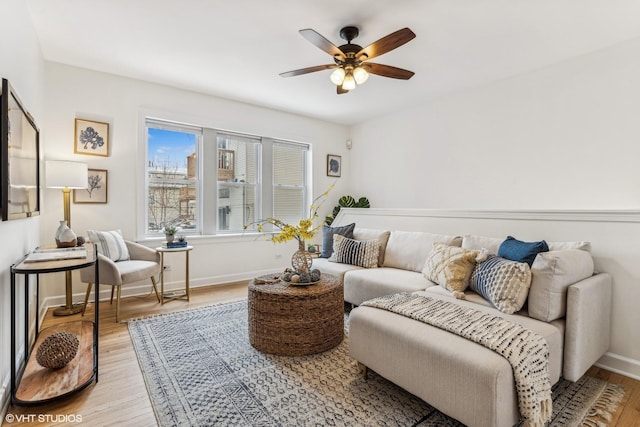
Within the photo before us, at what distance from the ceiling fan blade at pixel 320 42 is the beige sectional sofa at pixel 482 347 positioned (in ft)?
6.11

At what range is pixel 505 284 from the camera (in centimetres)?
204

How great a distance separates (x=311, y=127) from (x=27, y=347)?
4.25 meters

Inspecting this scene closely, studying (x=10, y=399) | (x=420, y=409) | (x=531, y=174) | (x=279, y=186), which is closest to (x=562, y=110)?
(x=531, y=174)

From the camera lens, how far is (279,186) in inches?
195

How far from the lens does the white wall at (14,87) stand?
5.61ft

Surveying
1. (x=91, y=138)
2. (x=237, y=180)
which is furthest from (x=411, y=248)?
(x=91, y=138)

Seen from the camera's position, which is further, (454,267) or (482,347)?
(454,267)

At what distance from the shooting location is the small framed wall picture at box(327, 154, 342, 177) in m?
5.34

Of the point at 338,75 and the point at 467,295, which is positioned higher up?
the point at 338,75

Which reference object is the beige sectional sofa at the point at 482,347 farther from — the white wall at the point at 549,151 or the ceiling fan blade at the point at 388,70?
the ceiling fan blade at the point at 388,70

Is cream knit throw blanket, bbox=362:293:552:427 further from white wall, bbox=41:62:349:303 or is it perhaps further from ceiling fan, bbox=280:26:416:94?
white wall, bbox=41:62:349:303

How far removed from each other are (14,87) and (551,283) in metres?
→ 3.58

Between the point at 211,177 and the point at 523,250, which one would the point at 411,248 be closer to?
the point at 523,250
